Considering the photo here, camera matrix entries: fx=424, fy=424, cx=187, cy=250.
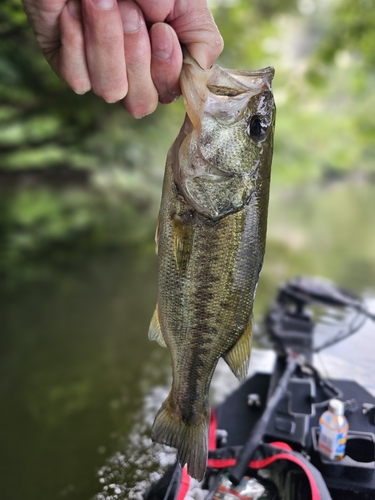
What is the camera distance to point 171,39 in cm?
144

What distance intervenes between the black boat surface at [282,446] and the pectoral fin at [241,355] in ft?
1.67

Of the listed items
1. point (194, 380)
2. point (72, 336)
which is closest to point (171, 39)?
point (194, 380)

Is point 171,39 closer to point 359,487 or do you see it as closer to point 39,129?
point 359,487

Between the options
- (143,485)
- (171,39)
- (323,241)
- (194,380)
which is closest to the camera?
(171,39)

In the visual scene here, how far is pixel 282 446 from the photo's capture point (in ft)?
6.63

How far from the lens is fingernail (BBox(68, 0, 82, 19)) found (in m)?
1.38

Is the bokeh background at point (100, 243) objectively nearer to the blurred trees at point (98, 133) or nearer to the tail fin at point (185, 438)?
the blurred trees at point (98, 133)

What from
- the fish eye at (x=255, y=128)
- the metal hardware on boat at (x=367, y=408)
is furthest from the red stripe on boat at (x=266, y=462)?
the fish eye at (x=255, y=128)

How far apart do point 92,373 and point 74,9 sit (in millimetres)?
3677

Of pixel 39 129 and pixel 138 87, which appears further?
pixel 39 129

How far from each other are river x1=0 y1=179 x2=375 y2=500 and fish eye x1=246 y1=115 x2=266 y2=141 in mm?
1706

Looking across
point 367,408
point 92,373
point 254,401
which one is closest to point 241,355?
point 254,401

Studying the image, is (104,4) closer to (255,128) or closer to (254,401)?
Answer: (255,128)

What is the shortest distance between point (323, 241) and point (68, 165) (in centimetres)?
718
